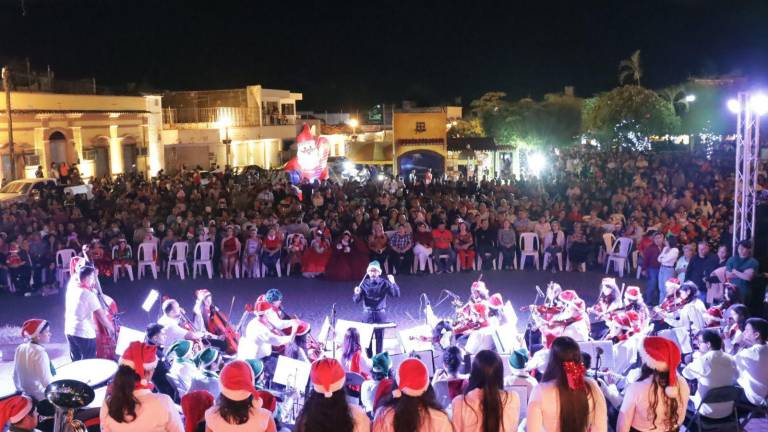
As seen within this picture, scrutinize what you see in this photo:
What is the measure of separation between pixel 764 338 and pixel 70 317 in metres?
7.20

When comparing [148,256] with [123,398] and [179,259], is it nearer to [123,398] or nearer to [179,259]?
[179,259]

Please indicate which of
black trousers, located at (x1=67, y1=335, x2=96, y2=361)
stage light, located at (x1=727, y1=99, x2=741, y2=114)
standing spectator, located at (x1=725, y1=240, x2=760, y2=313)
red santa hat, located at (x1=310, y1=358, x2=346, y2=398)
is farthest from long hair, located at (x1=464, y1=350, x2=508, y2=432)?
stage light, located at (x1=727, y1=99, x2=741, y2=114)

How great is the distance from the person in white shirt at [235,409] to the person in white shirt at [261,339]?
352 cm

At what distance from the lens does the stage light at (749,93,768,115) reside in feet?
36.3

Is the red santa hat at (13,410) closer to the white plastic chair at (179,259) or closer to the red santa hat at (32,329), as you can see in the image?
the red santa hat at (32,329)

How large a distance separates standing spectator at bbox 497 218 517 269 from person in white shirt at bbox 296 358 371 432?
10.7m

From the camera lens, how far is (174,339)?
331 inches

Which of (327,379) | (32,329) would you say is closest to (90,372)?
(32,329)

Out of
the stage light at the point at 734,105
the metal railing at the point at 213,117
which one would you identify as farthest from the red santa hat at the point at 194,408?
the metal railing at the point at 213,117

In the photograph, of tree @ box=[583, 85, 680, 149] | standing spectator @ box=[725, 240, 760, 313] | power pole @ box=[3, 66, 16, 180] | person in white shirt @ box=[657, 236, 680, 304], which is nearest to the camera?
standing spectator @ box=[725, 240, 760, 313]

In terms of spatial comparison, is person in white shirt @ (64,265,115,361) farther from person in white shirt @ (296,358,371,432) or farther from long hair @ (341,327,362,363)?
person in white shirt @ (296,358,371,432)

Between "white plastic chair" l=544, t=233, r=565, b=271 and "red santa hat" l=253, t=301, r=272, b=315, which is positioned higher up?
"red santa hat" l=253, t=301, r=272, b=315

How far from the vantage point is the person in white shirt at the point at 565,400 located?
186 inches

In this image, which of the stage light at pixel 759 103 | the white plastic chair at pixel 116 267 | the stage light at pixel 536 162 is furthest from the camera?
the stage light at pixel 536 162
